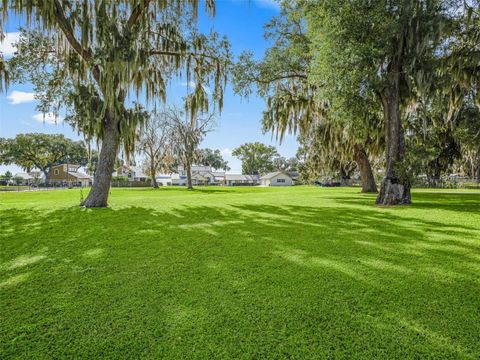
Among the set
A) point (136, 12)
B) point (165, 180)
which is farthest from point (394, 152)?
point (165, 180)

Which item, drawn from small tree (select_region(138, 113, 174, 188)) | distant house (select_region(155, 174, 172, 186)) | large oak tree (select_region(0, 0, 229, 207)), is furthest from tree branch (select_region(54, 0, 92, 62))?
distant house (select_region(155, 174, 172, 186))

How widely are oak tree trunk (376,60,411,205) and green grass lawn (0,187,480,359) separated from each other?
4.93 metres

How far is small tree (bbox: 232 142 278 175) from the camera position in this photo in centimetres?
8519

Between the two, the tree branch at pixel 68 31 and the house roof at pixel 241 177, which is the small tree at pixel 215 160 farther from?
the tree branch at pixel 68 31

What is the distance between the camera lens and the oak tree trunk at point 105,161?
29.8ft

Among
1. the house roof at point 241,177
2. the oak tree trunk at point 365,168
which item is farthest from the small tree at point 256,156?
the oak tree trunk at point 365,168

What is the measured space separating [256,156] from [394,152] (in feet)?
250

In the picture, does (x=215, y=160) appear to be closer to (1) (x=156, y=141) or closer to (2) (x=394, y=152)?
(1) (x=156, y=141)

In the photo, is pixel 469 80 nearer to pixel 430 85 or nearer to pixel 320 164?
pixel 430 85

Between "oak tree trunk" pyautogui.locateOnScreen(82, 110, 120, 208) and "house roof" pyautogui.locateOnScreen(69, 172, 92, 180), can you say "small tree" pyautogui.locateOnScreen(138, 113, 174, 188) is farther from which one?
"house roof" pyautogui.locateOnScreen(69, 172, 92, 180)

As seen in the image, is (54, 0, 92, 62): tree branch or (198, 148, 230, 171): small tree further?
(198, 148, 230, 171): small tree

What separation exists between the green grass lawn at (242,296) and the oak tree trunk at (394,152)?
4.93 m

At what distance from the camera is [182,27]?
10.1m

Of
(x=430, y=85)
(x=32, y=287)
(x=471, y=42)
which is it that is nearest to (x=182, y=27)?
(x=430, y=85)
